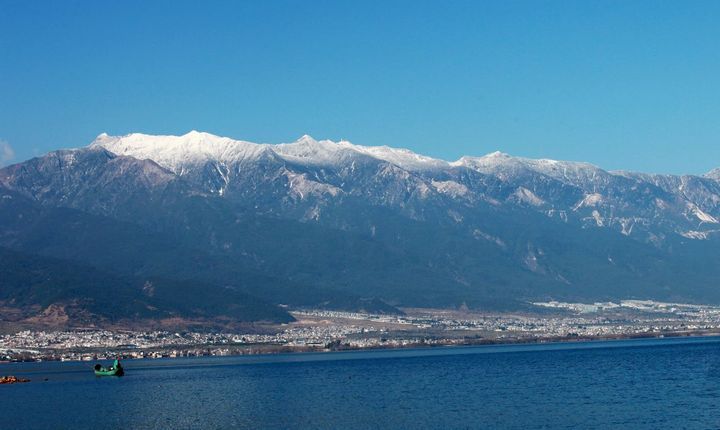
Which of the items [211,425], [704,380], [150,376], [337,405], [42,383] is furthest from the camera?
[150,376]

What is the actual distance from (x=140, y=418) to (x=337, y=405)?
17821 millimetres

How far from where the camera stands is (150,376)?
160m

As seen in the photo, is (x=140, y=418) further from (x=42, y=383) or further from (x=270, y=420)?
(x=42, y=383)

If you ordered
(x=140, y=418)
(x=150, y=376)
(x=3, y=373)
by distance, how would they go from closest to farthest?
(x=140, y=418) → (x=150, y=376) → (x=3, y=373)

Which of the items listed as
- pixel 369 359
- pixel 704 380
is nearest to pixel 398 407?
pixel 704 380

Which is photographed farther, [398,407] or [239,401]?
[239,401]

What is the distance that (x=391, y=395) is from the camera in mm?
119625

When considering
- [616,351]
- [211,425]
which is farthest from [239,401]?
[616,351]

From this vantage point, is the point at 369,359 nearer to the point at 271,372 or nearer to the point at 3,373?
the point at 271,372

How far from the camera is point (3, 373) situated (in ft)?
568

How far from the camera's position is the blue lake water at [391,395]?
97.3 m

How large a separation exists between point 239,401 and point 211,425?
68.6ft

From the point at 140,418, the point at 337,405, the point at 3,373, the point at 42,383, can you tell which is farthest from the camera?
the point at 3,373

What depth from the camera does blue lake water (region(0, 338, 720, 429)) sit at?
97.3 metres
